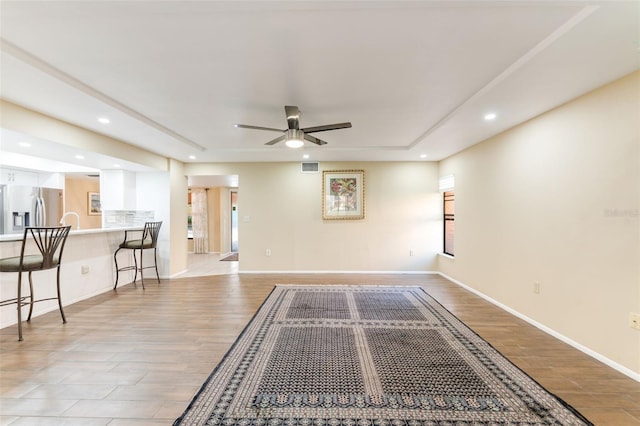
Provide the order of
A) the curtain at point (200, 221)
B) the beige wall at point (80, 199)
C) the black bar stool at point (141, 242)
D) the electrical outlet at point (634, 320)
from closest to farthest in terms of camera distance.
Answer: the electrical outlet at point (634, 320) → the black bar stool at point (141, 242) → the beige wall at point (80, 199) → the curtain at point (200, 221)

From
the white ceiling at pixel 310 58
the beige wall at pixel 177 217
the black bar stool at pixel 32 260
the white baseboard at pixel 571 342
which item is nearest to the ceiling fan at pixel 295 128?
the white ceiling at pixel 310 58

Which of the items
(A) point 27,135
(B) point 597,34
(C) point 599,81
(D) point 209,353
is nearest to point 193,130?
(A) point 27,135

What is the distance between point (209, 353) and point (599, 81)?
403cm

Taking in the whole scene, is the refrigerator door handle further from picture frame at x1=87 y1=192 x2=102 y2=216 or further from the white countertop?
picture frame at x1=87 y1=192 x2=102 y2=216

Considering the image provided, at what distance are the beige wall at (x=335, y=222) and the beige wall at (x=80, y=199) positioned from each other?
3.90 m

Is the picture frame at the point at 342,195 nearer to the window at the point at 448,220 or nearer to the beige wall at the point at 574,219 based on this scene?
the window at the point at 448,220

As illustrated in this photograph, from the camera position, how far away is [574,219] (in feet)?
8.41

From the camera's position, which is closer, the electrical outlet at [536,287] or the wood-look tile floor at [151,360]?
the wood-look tile floor at [151,360]

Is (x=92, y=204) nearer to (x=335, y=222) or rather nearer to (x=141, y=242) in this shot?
(x=141, y=242)

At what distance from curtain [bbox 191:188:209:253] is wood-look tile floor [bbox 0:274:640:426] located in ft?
15.9

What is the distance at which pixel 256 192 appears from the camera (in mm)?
5699

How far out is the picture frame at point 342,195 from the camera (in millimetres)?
5645

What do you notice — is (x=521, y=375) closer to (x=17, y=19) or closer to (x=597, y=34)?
(x=597, y=34)

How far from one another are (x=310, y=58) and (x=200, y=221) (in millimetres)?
7941
